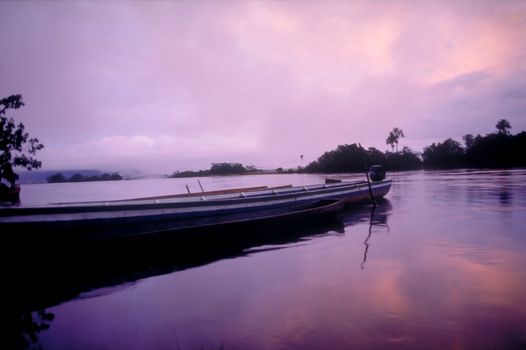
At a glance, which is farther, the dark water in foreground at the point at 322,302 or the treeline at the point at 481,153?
the treeline at the point at 481,153

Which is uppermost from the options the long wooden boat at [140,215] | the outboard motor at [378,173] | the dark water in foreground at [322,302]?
the outboard motor at [378,173]

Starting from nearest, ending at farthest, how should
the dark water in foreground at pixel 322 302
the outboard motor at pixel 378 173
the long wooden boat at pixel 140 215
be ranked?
the dark water in foreground at pixel 322 302
the long wooden boat at pixel 140 215
the outboard motor at pixel 378 173

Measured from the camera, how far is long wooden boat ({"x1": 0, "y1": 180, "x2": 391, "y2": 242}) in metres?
10.3

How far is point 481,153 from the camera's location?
9244cm

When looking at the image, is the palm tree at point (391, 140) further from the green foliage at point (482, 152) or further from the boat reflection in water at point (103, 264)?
the boat reflection in water at point (103, 264)

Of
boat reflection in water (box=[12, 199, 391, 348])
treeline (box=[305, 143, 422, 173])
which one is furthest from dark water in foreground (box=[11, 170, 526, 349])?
treeline (box=[305, 143, 422, 173])

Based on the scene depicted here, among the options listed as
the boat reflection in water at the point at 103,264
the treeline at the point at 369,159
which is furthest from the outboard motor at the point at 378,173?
the treeline at the point at 369,159

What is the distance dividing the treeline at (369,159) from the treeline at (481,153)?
17.3 feet

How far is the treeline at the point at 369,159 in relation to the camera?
11419 cm

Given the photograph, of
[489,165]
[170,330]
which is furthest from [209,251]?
[489,165]

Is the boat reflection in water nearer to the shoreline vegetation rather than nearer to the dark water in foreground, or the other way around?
the dark water in foreground

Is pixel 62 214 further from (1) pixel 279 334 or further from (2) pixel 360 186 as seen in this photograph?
(2) pixel 360 186

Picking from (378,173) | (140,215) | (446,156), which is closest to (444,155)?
(446,156)

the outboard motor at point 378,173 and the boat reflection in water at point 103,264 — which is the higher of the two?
the outboard motor at point 378,173
